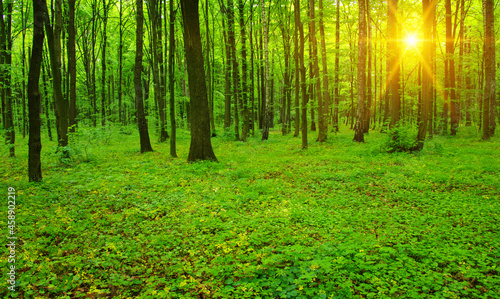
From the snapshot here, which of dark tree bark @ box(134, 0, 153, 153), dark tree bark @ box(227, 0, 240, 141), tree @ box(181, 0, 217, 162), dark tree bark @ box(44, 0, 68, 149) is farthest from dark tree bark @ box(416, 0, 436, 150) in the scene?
dark tree bark @ box(44, 0, 68, 149)

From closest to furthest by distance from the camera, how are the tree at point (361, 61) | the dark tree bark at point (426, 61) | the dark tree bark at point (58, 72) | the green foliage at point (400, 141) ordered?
the dark tree bark at point (58, 72)
the dark tree bark at point (426, 61)
the green foliage at point (400, 141)
the tree at point (361, 61)

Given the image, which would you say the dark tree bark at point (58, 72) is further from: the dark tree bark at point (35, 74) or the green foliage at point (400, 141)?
the green foliage at point (400, 141)

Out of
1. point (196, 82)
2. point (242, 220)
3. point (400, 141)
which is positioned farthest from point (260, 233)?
point (400, 141)

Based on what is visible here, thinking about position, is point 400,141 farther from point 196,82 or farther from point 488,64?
point 196,82

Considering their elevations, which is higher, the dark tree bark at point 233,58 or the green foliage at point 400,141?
the dark tree bark at point 233,58

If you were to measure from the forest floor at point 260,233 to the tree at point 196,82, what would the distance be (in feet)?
5.62

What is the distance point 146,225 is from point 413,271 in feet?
15.5

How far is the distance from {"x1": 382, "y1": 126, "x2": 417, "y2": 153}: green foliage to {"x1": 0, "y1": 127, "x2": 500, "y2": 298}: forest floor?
2.41 m

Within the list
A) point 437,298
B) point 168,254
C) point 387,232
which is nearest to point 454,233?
point 387,232

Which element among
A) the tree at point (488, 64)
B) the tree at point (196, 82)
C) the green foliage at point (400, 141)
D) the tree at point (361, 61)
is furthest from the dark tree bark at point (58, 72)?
the tree at point (488, 64)

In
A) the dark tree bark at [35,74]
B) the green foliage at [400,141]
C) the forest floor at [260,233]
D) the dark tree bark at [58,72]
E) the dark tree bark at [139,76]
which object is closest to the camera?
the forest floor at [260,233]

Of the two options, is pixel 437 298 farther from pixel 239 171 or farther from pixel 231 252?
pixel 239 171

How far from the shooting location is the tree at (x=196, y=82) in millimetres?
10109

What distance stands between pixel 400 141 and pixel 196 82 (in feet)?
31.6
